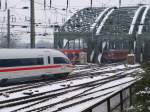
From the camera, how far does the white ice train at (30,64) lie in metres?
25.6

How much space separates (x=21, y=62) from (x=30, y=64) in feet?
2.96

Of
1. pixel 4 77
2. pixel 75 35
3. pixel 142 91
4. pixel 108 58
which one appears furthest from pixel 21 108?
pixel 75 35

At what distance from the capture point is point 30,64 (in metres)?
27.7

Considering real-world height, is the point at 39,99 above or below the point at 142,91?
below

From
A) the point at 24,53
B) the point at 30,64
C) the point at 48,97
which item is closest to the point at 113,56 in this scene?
the point at 30,64

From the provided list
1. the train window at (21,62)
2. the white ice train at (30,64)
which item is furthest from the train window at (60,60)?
the train window at (21,62)

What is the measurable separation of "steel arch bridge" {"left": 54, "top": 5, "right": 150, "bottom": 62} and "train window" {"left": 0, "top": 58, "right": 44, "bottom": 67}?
32.1 metres

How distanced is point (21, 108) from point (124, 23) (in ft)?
252

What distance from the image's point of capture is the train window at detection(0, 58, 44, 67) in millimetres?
25447

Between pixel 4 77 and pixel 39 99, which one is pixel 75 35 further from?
pixel 39 99

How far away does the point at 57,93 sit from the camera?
70.0ft

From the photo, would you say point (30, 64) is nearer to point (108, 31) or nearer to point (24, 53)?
point (24, 53)

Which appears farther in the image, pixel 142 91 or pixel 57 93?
pixel 57 93

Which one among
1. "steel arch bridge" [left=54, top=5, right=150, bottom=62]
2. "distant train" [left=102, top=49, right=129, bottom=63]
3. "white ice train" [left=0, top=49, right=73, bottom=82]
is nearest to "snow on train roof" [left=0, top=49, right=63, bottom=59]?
"white ice train" [left=0, top=49, right=73, bottom=82]
